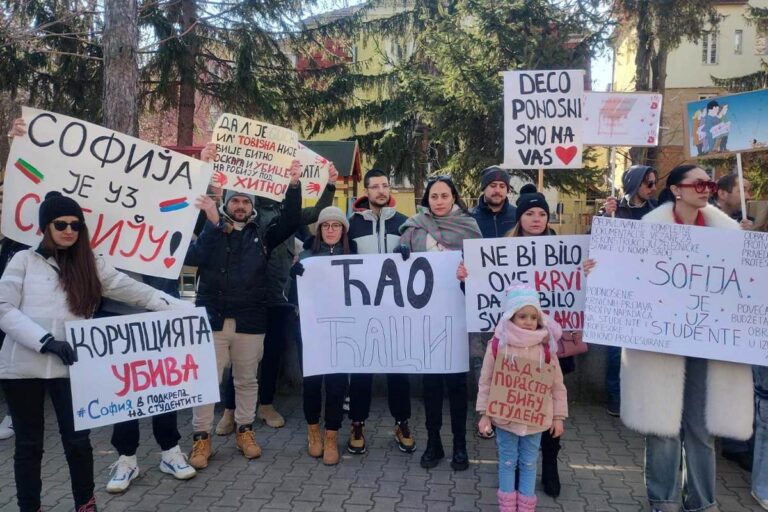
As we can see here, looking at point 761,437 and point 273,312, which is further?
point 273,312

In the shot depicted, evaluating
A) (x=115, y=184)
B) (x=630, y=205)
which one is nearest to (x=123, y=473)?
(x=115, y=184)

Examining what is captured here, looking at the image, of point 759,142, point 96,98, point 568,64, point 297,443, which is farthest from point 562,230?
point 297,443

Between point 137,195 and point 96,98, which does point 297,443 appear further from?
point 96,98

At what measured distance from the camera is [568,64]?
43.5ft

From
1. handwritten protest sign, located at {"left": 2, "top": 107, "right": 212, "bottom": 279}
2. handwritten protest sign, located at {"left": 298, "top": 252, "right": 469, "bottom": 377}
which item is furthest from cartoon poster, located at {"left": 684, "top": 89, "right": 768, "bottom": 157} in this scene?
handwritten protest sign, located at {"left": 2, "top": 107, "right": 212, "bottom": 279}

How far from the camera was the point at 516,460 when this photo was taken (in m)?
3.74

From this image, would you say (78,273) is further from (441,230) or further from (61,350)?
(441,230)

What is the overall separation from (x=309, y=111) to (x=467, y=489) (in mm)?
14207

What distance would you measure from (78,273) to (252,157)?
199 cm

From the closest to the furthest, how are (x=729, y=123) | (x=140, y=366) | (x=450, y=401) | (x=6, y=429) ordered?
(x=140, y=366) → (x=450, y=401) → (x=6, y=429) → (x=729, y=123)

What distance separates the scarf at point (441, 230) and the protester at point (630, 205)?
159cm

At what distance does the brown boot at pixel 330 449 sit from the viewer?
4.61 metres

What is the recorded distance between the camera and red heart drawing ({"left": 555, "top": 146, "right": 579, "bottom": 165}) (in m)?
5.47

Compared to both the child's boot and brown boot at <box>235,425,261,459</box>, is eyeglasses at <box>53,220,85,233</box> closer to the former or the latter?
brown boot at <box>235,425,261,459</box>
